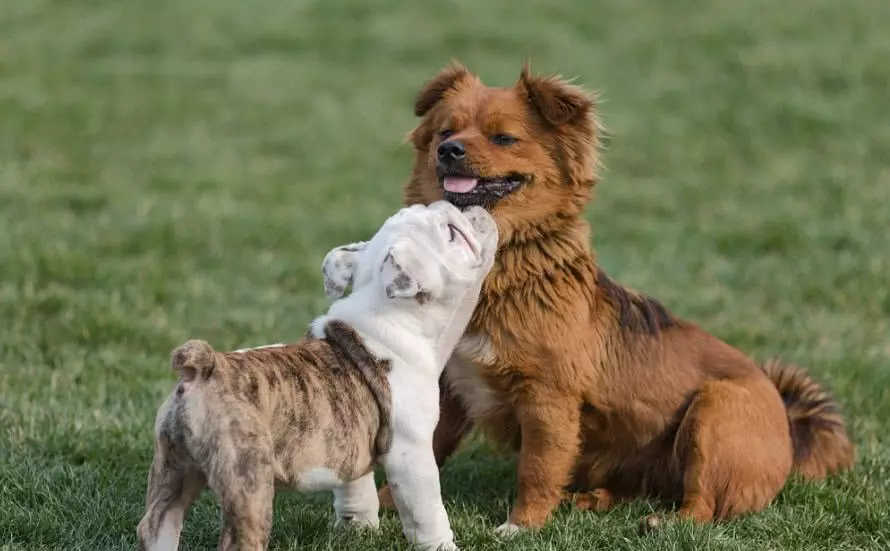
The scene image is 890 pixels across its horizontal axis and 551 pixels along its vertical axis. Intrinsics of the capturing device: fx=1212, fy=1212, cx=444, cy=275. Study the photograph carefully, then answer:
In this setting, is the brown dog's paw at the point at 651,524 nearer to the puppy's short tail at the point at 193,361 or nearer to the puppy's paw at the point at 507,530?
the puppy's paw at the point at 507,530

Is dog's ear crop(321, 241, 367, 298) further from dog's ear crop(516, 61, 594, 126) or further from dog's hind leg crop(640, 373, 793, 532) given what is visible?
dog's hind leg crop(640, 373, 793, 532)

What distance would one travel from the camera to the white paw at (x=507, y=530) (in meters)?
4.85

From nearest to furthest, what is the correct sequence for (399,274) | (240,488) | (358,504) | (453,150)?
(240,488) → (399,274) → (358,504) → (453,150)

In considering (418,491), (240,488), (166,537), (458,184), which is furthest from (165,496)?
→ (458,184)

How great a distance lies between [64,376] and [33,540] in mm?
2308

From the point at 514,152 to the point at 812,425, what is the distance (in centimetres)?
205

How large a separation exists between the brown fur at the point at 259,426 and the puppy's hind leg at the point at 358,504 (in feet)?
1.36

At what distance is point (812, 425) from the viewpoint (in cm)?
579

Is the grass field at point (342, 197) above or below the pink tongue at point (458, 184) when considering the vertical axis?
below

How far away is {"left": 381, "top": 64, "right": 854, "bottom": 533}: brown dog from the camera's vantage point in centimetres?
500

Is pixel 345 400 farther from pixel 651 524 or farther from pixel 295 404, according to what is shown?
pixel 651 524

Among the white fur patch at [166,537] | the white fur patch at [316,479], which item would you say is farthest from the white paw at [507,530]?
the white fur patch at [166,537]

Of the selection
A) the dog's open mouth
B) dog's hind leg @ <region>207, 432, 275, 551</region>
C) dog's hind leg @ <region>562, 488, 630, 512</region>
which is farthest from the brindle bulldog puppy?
dog's hind leg @ <region>562, 488, 630, 512</region>

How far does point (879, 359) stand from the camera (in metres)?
7.64
